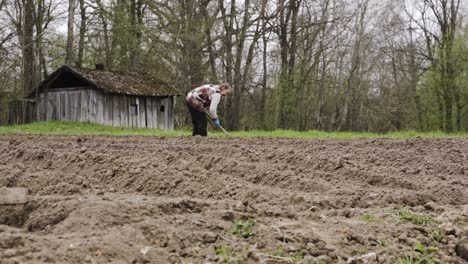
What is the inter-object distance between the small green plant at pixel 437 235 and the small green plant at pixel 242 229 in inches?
47.0

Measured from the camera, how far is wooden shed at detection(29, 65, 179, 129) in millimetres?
23859

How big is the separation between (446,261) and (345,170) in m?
2.83

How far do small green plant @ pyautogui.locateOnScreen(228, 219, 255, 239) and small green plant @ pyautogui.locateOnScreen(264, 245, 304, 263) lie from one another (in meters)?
0.26

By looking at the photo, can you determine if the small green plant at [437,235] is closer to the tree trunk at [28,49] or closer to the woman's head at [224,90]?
the woman's head at [224,90]

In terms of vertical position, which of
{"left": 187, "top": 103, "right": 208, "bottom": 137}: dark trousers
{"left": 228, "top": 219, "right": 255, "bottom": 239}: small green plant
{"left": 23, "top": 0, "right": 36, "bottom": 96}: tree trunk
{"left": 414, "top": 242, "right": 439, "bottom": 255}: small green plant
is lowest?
{"left": 414, "top": 242, "right": 439, "bottom": 255}: small green plant

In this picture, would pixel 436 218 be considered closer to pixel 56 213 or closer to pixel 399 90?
pixel 56 213

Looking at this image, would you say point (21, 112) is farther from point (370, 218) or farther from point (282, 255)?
point (282, 255)

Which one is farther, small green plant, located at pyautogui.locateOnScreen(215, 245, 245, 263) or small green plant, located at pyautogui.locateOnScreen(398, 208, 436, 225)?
small green plant, located at pyautogui.locateOnScreen(398, 208, 436, 225)

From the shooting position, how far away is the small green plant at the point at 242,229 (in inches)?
122

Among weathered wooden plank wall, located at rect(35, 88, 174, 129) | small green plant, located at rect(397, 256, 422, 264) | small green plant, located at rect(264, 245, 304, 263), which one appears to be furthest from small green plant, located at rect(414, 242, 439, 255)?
weathered wooden plank wall, located at rect(35, 88, 174, 129)

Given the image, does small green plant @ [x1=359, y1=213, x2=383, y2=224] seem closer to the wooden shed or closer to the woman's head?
the woman's head

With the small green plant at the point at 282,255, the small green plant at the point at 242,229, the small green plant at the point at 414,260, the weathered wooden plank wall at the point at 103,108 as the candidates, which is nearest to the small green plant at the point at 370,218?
the small green plant at the point at 414,260

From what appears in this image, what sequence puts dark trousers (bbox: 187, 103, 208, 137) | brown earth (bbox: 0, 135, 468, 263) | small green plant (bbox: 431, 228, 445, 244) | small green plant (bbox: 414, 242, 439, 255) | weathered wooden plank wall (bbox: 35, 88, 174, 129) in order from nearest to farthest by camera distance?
1. brown earth (bbox: 0, 135, 468, 263)
2. small green plant (bbox: 414, 242, 439, 255)
3. small green plant (bbox: 431, 228, 445, 244)
4. dark trousers (bbox: 187, 103, 208, 137)
5. weathered wooden plank wall (bbox: 35, 88, 174, 129)

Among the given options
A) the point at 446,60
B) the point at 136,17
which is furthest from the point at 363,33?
the point at 136,17
